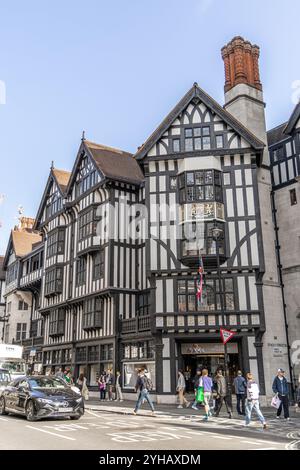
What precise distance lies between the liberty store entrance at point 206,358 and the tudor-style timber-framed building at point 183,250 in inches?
2.0

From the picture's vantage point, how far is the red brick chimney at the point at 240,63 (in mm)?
28203

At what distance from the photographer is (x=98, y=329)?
2825cm

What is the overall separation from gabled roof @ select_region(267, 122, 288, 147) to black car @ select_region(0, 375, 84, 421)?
20.1 m

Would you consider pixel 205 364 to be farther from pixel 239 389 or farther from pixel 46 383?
pixel 46 383

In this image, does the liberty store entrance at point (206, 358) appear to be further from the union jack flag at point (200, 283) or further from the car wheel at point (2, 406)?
the car wheel at point (2, 406)

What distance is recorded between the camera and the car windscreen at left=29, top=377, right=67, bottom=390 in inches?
559

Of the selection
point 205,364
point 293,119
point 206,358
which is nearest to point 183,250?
point 206,358

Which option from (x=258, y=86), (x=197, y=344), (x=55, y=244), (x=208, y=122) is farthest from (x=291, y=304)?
(x=55, y=244)

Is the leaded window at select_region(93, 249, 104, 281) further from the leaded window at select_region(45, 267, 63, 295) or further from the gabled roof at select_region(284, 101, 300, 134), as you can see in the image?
the gabled roof at select_region(284, 101, 300, 134)

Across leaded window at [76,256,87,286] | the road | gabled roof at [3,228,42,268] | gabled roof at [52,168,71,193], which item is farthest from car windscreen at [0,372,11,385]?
gabled roof at [3,228,42,268]

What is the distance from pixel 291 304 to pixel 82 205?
15165mm

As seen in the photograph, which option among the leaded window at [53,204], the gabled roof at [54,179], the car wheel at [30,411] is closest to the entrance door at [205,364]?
the car wheel at [30,411]

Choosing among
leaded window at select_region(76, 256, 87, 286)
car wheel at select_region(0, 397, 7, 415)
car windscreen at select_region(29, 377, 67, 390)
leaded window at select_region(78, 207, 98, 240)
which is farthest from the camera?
leaded window at select_region(76, 256, 87, 286)

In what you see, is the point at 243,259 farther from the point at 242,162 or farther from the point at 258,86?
the point at 258,86
